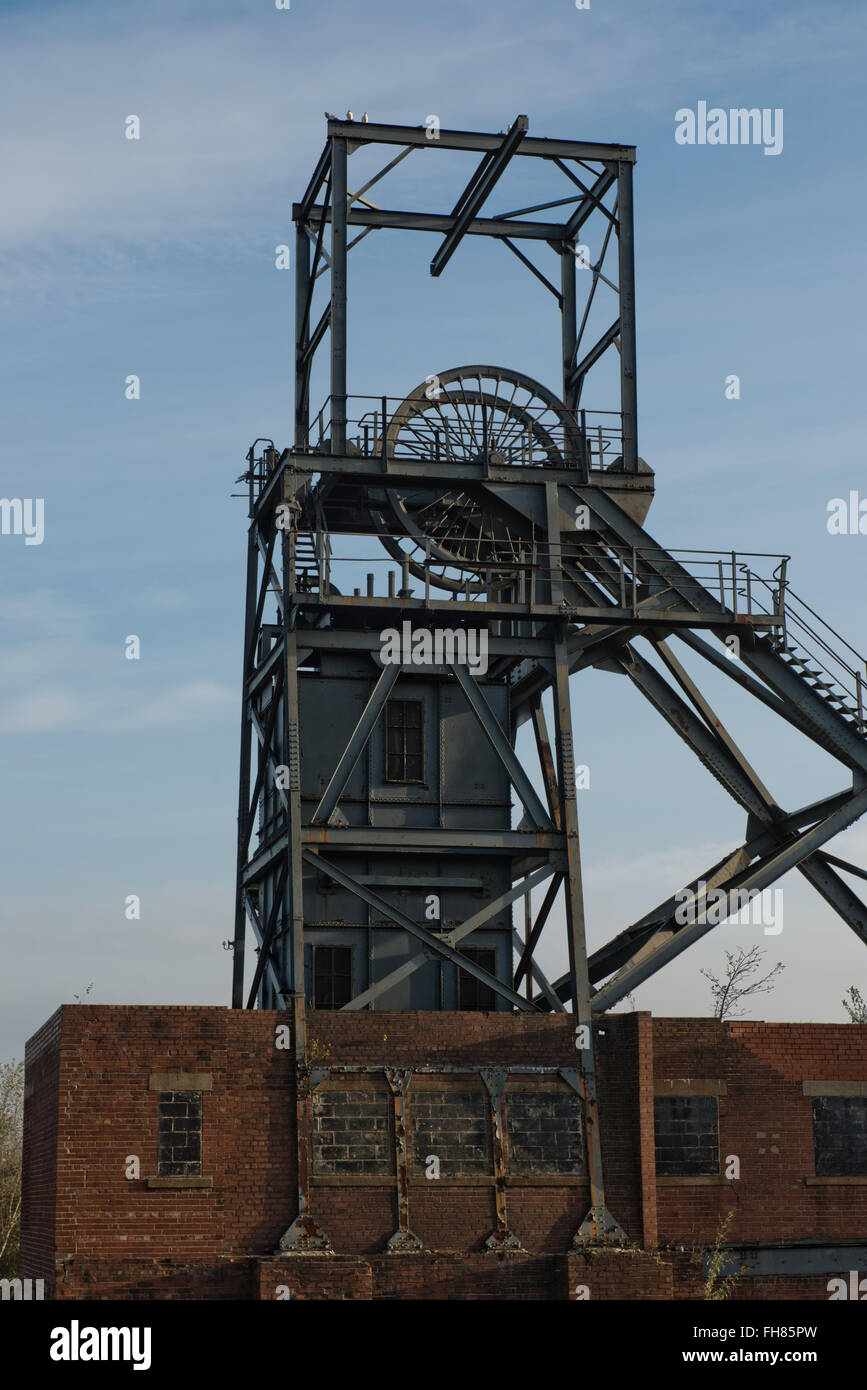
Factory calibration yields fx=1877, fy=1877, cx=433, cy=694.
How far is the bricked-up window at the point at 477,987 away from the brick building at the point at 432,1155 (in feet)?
12.7

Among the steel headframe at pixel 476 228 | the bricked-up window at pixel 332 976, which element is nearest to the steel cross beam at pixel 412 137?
the steel headframe at pixel 476 228

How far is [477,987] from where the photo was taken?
29.5m

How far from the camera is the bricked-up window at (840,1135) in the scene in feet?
86.0

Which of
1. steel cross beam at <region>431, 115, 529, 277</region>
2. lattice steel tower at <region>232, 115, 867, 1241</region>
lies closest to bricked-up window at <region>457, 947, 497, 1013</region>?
lattice steel tower at <region>232, 115, 867, 1241</region>

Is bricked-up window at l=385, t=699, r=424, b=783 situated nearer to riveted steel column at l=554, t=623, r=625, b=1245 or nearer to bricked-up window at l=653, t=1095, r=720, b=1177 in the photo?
riveted steel column at l=554, t=623, r=625, b=1245

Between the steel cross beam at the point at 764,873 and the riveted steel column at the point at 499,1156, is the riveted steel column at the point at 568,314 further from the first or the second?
the riveted steel column at the point at 499,1156

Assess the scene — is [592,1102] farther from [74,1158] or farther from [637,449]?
[637,449]

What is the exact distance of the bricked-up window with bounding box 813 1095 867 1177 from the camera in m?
26.2

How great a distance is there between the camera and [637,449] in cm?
2966

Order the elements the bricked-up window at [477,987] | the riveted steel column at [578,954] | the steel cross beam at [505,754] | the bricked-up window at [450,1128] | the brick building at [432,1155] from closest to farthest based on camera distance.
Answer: the brick building at [432,1155] → the bricked-up window at [450,1128] → the riveted steel column at [578,954] → the steel cross beam at [505,754] → the bricked-up window at [477,987]

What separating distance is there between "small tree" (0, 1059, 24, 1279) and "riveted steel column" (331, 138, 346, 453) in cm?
1714

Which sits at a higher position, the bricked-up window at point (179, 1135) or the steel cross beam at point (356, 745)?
the steel cross beam at point (356, 745)
